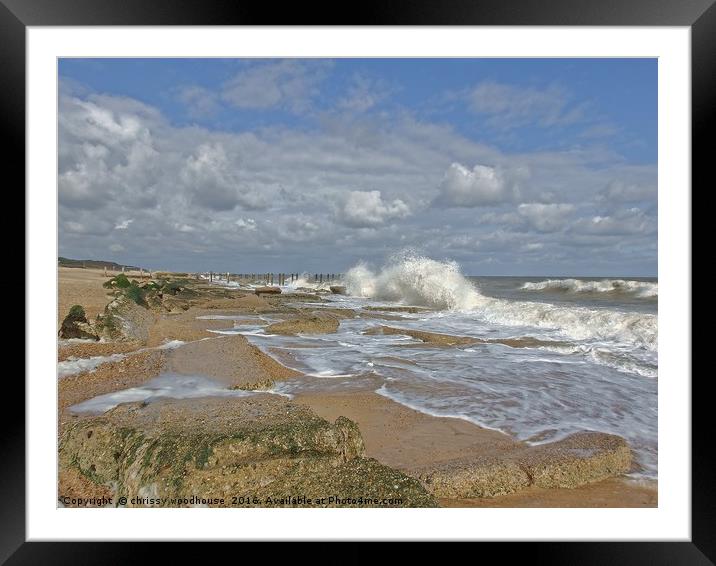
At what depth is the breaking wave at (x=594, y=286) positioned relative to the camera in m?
11.2

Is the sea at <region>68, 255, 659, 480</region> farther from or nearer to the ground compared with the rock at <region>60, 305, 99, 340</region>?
nearer to the ground

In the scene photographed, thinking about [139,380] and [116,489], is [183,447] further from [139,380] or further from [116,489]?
[139,380]

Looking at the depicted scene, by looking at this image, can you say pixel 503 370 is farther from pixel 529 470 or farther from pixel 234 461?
pixel 234 461

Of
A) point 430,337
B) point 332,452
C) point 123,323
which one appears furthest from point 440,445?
point 123,323

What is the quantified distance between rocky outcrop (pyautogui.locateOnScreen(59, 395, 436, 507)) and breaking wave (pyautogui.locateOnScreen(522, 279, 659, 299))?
31.5ft

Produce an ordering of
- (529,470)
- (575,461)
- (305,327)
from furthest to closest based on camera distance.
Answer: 1. (305,327)
2. (575,461)
3. (529,470)

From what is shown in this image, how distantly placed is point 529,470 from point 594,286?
1524 centimetres

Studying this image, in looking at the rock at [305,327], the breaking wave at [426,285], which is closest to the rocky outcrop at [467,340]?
the rock at [305,327]

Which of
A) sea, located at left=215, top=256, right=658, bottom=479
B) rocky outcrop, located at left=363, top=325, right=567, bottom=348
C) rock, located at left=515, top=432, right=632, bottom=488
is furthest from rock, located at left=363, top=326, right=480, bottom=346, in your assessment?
rock, located at left=515, top=432, right=632, bottom=488

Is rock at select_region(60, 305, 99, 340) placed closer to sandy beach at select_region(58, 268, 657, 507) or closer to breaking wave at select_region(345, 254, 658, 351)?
sandy beach at select_region(58, 268, 657, 507)

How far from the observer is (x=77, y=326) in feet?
16.2

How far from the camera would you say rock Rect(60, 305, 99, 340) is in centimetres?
474

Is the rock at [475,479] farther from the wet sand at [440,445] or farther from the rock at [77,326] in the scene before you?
the rock at [77,326]

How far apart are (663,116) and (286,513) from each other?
259 centimetres
